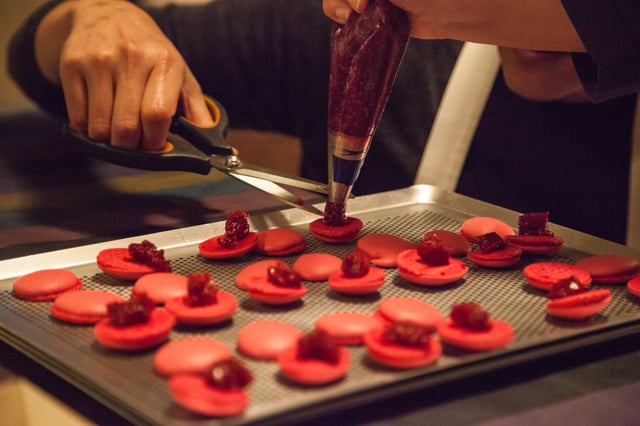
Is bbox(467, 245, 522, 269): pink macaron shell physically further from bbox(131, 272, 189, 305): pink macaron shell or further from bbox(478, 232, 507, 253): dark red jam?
bbox(131, 272, 189, 305): pink macaron shell

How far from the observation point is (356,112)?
0.88 metres

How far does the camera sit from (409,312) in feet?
2.34

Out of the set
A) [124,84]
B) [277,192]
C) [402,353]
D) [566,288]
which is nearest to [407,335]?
[402,353]

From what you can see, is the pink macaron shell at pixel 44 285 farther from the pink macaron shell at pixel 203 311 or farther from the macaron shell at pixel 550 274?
the macaron shell at pixel 550 274

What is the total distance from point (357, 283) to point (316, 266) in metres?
0.07

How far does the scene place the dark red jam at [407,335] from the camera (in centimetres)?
63

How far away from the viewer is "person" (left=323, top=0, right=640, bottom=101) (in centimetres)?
79

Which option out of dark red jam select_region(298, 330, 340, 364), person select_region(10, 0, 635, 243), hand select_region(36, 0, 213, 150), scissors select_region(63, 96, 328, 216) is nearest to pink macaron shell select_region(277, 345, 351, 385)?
dark red jam select_region(298, 330, 340, 364)

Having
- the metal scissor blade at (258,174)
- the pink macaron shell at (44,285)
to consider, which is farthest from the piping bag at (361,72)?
the pink macaron shell at (44,285)

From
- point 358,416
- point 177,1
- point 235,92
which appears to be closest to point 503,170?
point 235,92

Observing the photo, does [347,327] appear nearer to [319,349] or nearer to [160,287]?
[319,349]

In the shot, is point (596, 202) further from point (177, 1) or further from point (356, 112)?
point (177, 1)

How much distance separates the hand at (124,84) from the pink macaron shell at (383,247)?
332mm

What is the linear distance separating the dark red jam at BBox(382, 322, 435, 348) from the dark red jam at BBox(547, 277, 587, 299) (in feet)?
0.62
